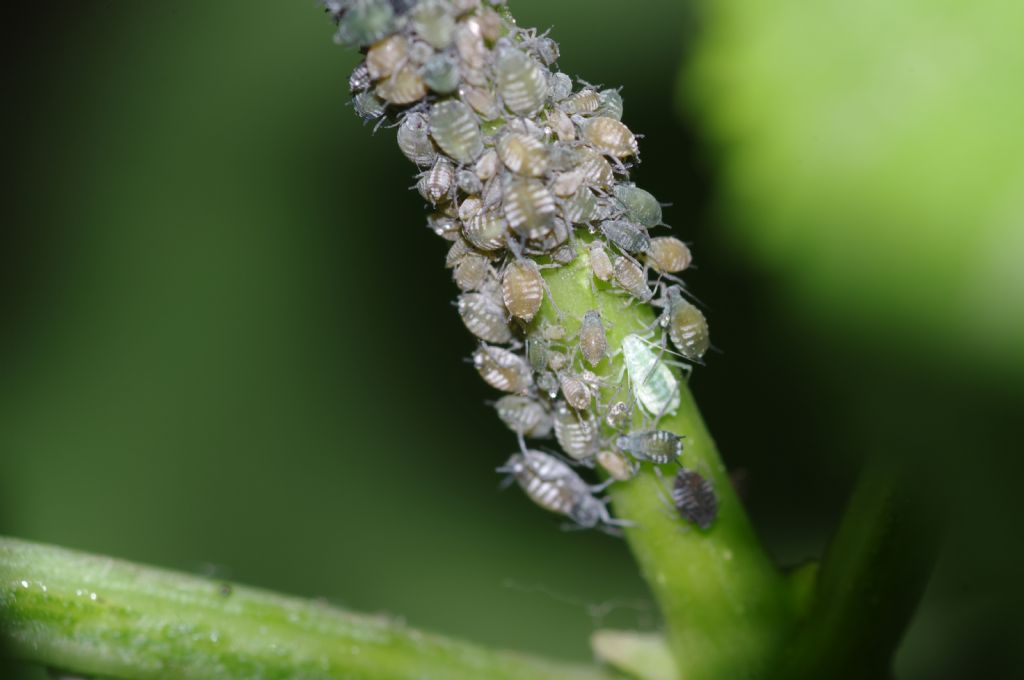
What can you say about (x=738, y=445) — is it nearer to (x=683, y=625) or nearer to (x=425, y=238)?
(x=425, y=238)

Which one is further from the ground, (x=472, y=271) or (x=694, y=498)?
(x=472, y=271)

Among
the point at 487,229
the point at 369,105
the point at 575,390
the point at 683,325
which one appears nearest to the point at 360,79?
the point at 369,105

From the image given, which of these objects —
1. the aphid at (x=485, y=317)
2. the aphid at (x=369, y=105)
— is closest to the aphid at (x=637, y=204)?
the aphid at (x=485, y=317)

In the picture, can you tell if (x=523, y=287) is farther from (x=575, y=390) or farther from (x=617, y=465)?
(x=617, y=465)

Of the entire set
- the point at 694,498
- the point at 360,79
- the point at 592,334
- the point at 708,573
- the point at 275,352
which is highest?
the point at 360,79

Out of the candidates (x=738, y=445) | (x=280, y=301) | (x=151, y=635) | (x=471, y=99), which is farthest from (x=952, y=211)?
(x=280, y=301)

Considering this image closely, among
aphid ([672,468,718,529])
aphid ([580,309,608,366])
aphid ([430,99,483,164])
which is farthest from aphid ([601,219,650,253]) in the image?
aphid ([672,468,718,529])

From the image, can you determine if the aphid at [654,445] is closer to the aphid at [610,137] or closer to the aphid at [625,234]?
the aphid at [625,234]

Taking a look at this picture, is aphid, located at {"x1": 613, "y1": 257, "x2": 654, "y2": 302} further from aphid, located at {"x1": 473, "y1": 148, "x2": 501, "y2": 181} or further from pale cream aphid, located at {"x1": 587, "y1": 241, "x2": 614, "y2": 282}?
aphid, located at {"x1": 473, "y1": 148, "x2": 501, "y2": 181}
